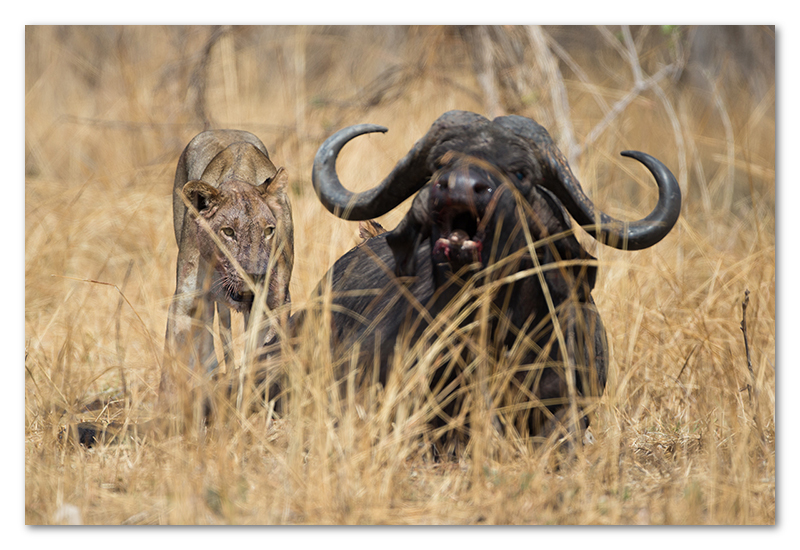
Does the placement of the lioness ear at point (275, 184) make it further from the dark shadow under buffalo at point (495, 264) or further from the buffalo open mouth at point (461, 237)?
the buffalo open mouth at point (461, 237)

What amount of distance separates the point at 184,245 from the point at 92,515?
1.39 metres

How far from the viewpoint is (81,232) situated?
6.94 meters

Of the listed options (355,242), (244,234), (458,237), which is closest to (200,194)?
(244,234)

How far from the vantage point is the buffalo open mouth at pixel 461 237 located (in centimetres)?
321

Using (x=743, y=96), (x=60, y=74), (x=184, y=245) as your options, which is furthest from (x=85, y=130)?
(x=743, y=96)

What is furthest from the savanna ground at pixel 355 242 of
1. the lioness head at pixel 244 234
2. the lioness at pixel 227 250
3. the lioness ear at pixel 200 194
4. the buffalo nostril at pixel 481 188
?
the buffalo nostril at pixel 481 188

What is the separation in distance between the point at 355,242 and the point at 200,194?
1.34m

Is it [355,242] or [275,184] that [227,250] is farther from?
[355,242]

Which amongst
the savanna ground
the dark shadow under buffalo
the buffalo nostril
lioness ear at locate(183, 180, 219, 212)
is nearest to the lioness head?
lioness ear at locate(183, 180, 219, 212)

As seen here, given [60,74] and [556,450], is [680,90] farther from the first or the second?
[60,74]

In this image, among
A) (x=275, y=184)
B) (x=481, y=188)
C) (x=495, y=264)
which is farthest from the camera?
(x=275, y=184)

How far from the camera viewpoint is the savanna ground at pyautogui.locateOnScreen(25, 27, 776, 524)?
3342 millimetres

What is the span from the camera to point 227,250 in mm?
3998

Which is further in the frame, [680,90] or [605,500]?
[680,90]
